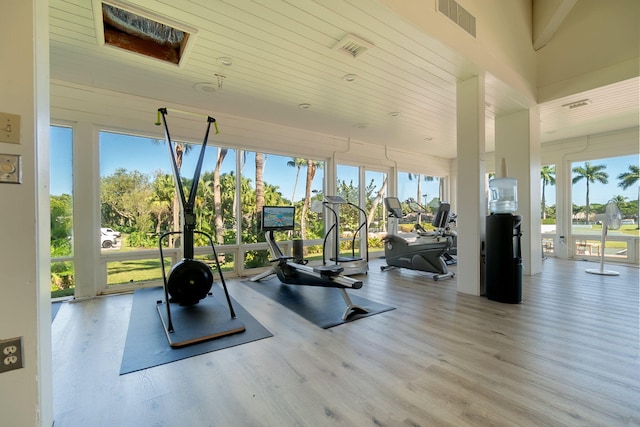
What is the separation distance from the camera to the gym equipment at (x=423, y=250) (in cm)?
519

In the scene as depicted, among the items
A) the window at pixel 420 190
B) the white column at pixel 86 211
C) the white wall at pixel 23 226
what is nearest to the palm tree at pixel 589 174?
the window at pixel 420 190

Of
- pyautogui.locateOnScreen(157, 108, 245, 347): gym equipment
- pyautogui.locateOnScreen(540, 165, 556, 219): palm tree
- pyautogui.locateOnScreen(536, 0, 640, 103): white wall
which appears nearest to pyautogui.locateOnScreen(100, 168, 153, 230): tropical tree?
pyautogui.locateOnScreen(157, 108, 245, 347): gym equipment

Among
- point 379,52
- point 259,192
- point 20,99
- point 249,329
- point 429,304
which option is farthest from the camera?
point 259,192

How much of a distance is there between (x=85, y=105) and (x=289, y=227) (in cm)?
359

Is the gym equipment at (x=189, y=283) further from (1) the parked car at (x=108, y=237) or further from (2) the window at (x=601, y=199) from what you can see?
(2) the window at (x=601, y=199)

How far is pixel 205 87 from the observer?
4160 mm

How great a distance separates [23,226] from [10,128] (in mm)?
424

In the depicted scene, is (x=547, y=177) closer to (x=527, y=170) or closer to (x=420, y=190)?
(x=420, y=190)

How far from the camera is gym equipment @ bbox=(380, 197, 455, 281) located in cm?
519

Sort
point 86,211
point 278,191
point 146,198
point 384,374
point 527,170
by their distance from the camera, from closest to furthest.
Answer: point 384,374 → point 86,211 → point 146,198 → point 527,170 → point 278,191

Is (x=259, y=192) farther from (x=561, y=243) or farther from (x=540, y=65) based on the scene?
(x=561, y=243)

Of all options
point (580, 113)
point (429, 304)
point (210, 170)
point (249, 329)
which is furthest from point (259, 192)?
point (580, 113)

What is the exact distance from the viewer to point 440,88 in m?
4.29

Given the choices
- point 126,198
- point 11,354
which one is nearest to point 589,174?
point 11,354
